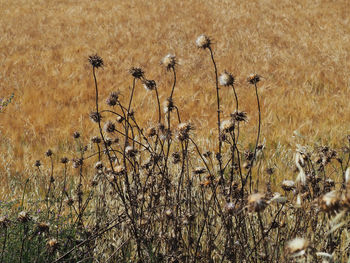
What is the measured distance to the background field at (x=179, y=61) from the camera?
3980 mm

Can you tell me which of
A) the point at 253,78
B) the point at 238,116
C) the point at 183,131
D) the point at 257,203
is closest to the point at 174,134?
the point at 183,131

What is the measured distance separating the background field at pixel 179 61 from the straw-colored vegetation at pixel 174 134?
31mm

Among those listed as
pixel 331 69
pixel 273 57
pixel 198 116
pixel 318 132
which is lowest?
pixel 318 132

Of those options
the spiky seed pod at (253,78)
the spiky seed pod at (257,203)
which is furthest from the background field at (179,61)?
the spiky seed pod at (253,78)

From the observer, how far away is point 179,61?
68.2 inches

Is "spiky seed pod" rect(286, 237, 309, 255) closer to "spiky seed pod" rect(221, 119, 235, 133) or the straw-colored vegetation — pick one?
the straw-colored vegetation

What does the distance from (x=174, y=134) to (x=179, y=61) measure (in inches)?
12.5

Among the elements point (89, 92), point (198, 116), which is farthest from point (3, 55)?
point (198, 116)

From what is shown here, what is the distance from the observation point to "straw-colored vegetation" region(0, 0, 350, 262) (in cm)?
161

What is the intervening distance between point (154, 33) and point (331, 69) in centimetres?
425

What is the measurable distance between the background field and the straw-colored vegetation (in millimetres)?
31

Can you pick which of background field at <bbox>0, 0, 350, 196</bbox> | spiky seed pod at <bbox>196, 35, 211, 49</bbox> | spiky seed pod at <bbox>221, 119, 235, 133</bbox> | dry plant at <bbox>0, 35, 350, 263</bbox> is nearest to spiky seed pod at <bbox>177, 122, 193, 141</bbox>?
dry plant at <bbox>0, 35, 350, 263</bbox>

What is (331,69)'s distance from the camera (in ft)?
21.4

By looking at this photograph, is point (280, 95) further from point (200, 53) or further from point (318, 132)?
point (200, 53)
